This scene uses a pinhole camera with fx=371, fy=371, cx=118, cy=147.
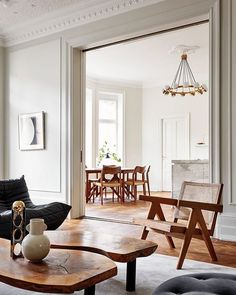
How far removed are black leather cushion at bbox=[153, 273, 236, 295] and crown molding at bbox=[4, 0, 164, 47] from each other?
400 cm

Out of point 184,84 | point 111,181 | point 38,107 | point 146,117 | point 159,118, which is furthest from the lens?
point 146,117

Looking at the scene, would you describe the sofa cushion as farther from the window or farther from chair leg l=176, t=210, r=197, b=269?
the window

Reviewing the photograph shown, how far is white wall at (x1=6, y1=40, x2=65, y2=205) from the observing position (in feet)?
20.3

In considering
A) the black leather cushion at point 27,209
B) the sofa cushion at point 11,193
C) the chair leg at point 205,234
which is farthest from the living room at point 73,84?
the sofa cushion at point 11,193

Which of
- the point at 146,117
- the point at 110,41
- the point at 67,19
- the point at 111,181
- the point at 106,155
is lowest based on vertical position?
the point at 111,181

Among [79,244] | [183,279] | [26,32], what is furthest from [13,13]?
[183,279]

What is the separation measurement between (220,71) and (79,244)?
2751mm

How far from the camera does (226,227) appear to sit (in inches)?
170

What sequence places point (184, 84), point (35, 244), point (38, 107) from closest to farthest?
point (35, 244) → point (38, 107) → point (184, 84)

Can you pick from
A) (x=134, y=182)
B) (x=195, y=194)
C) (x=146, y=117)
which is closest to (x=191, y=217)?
(x=195, y=194)

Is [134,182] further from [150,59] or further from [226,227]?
[226,227]

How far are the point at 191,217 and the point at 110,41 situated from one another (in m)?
3.25

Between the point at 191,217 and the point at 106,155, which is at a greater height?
the point at 106,155

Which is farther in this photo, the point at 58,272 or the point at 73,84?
the point at 73,84
